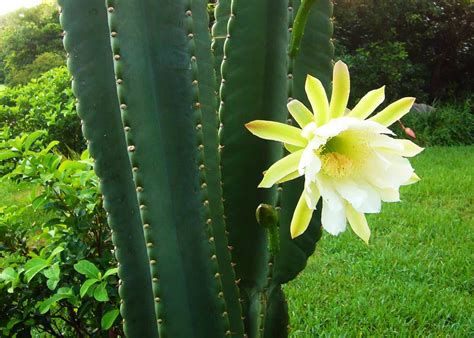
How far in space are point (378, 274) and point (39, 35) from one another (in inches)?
414

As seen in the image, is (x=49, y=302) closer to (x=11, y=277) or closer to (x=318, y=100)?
(x=11, y=277)

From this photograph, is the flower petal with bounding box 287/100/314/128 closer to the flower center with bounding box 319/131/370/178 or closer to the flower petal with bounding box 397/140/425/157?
the flower center with bounding box 319/131/370/178

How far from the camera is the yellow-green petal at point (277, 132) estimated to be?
35.3 inches

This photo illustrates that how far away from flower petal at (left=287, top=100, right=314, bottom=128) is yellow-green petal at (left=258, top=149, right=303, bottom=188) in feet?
0.17

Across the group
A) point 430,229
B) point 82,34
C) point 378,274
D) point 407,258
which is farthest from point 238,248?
point 430,229

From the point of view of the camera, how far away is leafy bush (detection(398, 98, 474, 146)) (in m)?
7.52

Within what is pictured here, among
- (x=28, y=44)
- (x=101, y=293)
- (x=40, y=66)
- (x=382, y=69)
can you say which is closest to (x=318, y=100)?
(x=101, y=293)

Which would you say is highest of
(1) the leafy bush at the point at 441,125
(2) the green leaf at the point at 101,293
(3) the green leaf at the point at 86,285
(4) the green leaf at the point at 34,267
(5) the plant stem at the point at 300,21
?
(5) the plant stem at the point at 300,21

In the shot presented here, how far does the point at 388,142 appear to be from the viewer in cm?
88

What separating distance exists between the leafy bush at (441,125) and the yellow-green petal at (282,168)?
6.75 meters

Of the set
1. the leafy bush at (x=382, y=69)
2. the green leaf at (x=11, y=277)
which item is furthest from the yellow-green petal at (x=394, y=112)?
the leafy bush at (x=382, y=69)

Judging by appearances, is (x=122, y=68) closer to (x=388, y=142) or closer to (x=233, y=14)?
(x=233, y=14)

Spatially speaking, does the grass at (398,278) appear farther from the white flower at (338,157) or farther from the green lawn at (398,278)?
the white flower at (338,157)

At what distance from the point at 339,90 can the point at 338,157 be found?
0.11 m
